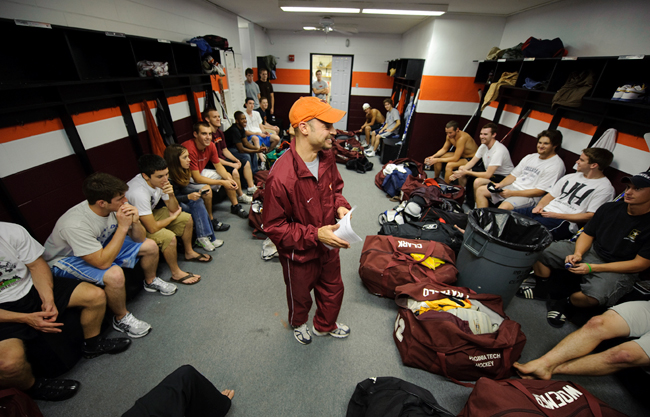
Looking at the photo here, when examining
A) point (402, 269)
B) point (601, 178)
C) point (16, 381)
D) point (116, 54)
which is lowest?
point (16, 381)

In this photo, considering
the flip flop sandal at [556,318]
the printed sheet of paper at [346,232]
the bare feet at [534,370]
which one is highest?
the printed sheet of paper at [346,232]

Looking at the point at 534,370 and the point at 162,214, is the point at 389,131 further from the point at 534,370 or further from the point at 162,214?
the point at 534,370

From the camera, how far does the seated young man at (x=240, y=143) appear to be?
4320mm

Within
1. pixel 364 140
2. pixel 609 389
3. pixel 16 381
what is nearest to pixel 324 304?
pixel 16 381

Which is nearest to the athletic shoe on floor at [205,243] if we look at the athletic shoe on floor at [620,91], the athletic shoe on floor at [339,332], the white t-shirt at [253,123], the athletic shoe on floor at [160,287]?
the athletic shoe on floor at [160,287]

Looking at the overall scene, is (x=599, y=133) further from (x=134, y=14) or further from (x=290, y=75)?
(x=290, y=75)

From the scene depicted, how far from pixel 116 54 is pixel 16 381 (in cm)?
285

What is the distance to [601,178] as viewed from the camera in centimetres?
244

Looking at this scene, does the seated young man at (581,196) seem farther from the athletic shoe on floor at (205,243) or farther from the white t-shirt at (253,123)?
the white t-shirt at (253,123)

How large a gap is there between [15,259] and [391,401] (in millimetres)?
2189

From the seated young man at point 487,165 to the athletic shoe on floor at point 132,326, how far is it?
3.97 meters

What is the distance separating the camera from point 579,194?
8.20 feet

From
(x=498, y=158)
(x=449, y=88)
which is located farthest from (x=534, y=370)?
(x=449, y=88)

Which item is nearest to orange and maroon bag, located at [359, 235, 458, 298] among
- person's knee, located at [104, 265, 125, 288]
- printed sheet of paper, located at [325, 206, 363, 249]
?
printed sheet of paper, located at [325, 206, 363, 249]
